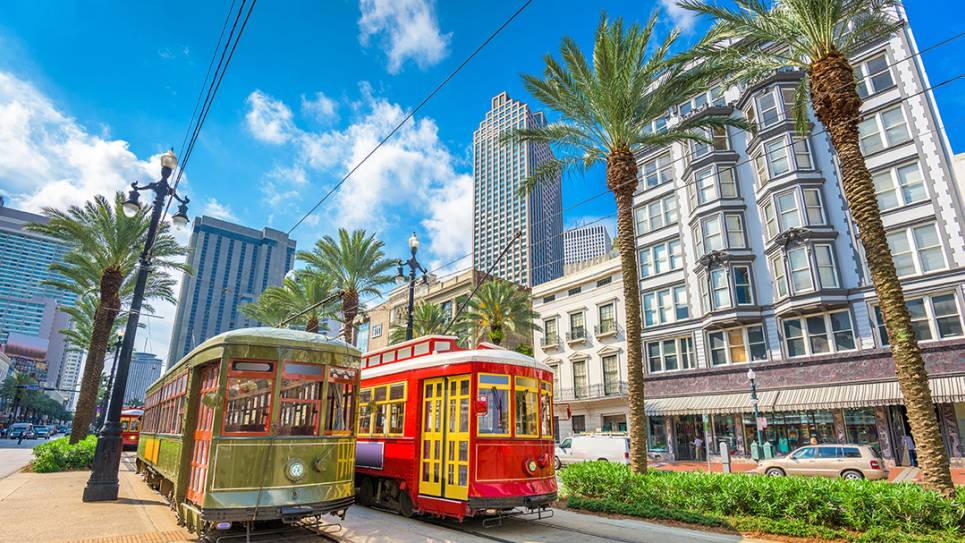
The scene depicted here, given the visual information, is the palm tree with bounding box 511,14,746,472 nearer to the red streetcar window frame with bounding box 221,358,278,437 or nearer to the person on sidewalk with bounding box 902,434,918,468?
the red streetcar window frame with bounding box 221,358,278,437

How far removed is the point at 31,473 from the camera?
56.3 ft

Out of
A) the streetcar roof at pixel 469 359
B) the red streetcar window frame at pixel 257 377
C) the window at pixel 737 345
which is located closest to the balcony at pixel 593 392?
the window at pixel 737 345

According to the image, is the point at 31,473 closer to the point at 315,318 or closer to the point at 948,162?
the point at 315,318

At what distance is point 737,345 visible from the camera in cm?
2938

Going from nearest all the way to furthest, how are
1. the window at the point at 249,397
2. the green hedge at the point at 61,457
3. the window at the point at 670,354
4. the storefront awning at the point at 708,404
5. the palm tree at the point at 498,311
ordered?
the window at the point at 249,397 < the green hedge at the point at 61,457 < the storefront awning at the point at 708,404 < the window at the point at 670,354 < the palm tree at the point at 498,311

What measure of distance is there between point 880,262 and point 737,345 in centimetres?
2055

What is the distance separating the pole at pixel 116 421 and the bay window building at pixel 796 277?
2172cm

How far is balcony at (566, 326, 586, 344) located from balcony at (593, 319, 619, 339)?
Result: 1076mm

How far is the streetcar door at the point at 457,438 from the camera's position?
973 cm

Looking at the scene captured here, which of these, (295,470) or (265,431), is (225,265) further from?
(295,470)

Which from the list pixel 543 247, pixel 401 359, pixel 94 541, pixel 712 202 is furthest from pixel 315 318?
pixel 543 247

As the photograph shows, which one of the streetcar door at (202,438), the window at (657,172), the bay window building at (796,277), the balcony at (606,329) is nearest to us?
the streetcar door at (202,438)

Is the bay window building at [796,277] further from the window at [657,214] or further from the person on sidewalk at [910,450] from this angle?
the person on sidewalk at [910,450]

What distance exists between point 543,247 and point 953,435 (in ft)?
366
